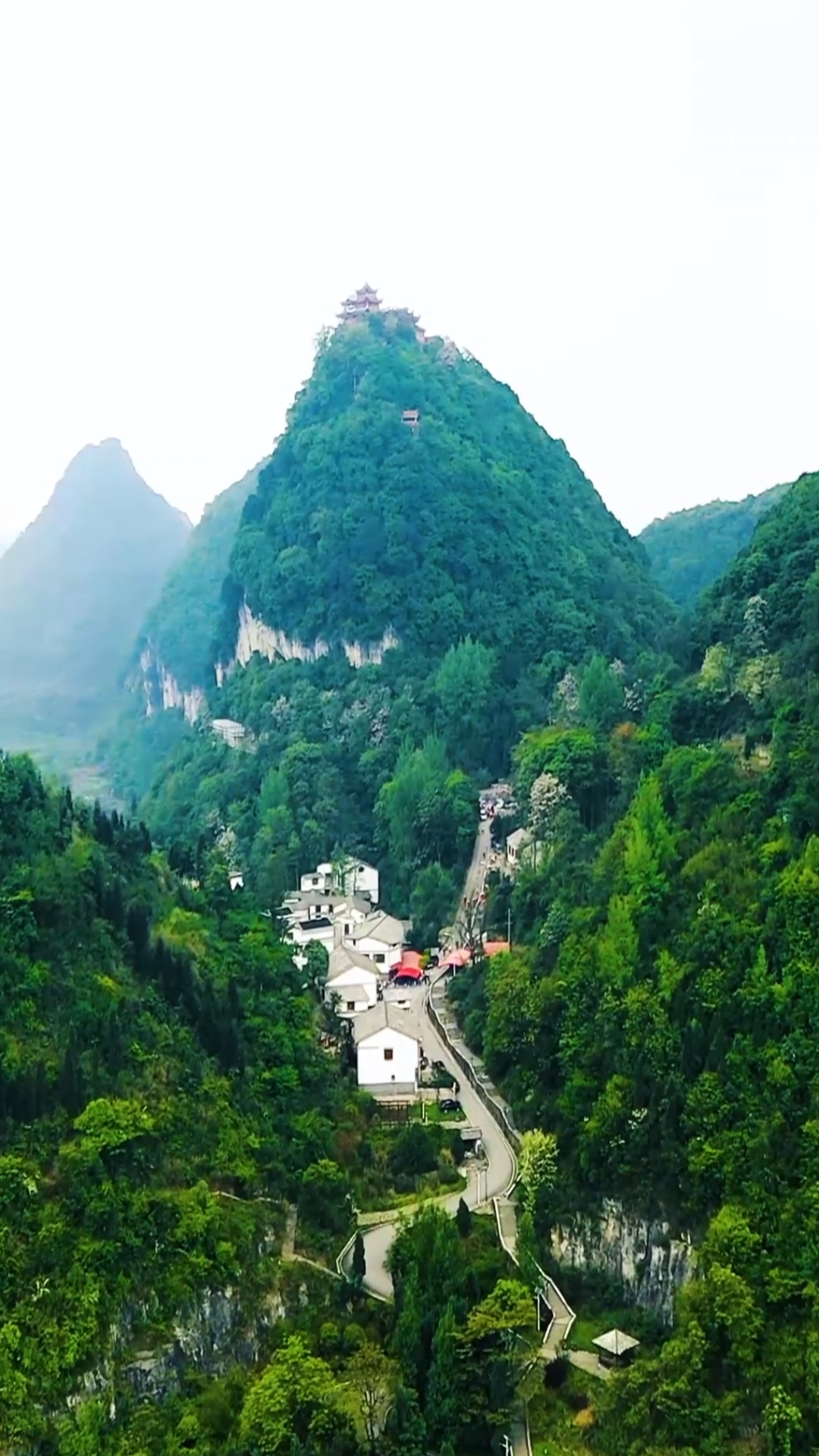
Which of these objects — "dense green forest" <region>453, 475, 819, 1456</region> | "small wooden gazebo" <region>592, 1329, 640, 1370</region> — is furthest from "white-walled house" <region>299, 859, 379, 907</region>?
"small wooden gazebo" <region>592, 1329, 640, 1370</region>

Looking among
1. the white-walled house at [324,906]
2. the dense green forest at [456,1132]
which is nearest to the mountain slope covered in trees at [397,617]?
the white-walled house at [324,906]

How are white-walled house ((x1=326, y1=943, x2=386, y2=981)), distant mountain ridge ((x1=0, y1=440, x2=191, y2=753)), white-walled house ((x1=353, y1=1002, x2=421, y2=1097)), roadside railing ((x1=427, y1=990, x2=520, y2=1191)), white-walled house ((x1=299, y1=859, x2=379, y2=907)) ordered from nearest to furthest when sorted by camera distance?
1. roadside railing ((x1=427, y1=990, x2=520, y2=1191))
2. white-walled house ((x1=353, y1=1002, x2=421, y2=1097))
3. white-walled house ((x1=326, y1=943, x2=386, y2=981))
4. white-walled house ((x1=299, y1=859, x2=379, y2=907))
5. distant mountain ridge ((x1=0, y1=440, x2=191, y2=753))

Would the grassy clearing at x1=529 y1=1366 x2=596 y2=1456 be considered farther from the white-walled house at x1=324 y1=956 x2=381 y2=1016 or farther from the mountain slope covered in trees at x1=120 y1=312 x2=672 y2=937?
the mountain slope covered in trees at x1=120 y1=312 x2=672 y2=937

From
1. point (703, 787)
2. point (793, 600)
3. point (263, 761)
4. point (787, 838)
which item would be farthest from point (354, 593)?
point (787, 838)

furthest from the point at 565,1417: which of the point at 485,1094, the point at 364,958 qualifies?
the point at 364,958

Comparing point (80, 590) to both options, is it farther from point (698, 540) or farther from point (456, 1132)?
point (456, 1132)

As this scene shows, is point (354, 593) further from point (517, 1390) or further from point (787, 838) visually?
point (517, 1390)
